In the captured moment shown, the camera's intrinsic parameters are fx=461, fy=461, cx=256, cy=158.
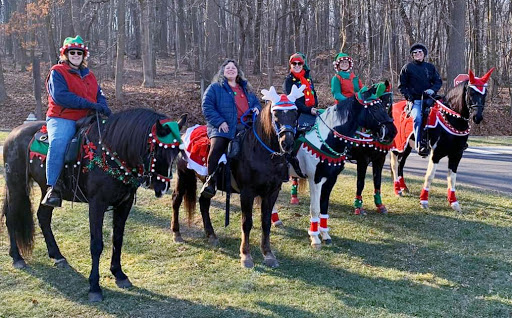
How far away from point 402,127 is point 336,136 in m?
2.92

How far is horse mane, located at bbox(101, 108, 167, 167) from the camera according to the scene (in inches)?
185

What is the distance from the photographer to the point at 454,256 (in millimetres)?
6207

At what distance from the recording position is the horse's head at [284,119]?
5.11 metres

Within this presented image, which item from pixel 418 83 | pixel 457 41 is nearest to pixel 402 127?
pixel 418 83

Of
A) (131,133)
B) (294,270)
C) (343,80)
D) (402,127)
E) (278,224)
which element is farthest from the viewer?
(402,127)

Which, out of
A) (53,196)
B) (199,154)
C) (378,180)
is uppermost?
(199,154)

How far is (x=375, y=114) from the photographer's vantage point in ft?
21.1

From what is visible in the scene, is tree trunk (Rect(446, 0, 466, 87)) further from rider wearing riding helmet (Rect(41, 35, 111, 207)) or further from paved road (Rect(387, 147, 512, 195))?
rider wearing riding helmet (Rect(41, 35, 111, 207))

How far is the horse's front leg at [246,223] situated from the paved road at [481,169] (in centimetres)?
637

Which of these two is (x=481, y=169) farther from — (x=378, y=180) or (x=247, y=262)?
(x=247, y=262)

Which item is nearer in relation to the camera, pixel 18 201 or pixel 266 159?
pixel 266 159

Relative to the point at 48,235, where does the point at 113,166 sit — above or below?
above

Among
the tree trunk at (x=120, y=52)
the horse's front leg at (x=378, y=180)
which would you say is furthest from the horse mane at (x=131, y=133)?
the tree trunk at (x=120, y=52)

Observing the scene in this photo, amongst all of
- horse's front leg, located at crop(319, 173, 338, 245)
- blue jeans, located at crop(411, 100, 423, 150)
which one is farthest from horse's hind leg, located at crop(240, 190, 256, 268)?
blue jeans, located at crop(411, 100, 423, 150)
